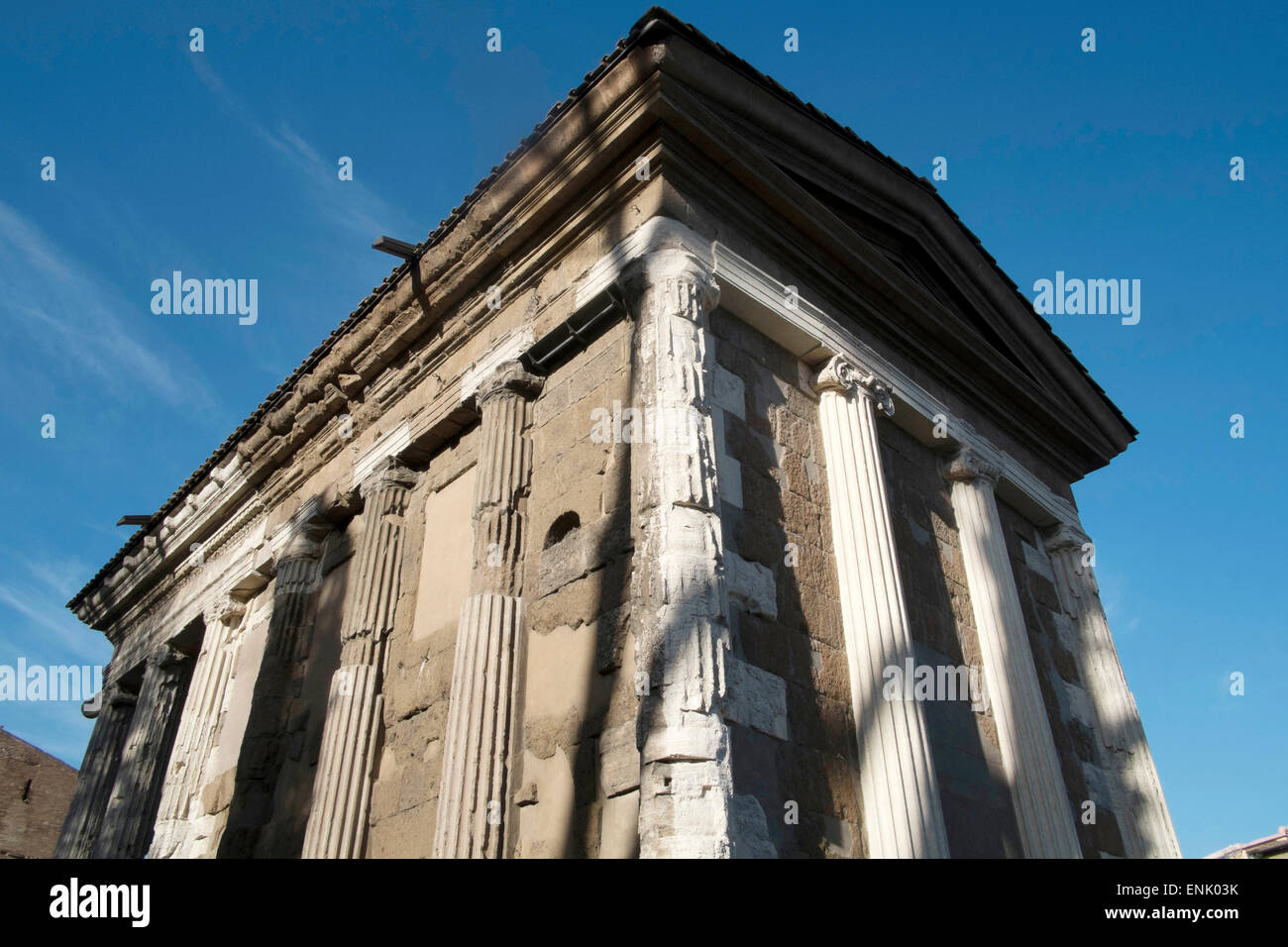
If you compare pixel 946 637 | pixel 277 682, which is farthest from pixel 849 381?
pixel 277 682

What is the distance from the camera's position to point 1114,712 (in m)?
9.23

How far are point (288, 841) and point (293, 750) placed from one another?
0.86 meters

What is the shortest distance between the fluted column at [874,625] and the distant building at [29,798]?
63.9 ft

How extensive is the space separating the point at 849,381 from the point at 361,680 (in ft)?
15.2

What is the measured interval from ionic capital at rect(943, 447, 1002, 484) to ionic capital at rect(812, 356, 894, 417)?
1236 millimetres

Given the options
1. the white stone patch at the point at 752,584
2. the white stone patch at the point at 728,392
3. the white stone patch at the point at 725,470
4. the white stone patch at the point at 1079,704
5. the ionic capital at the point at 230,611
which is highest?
the ionic capital at the point at 230,611

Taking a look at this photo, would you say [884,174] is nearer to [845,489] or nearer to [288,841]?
[845,489]

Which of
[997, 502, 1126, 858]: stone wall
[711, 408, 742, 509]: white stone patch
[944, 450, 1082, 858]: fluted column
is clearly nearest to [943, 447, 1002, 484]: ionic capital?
[944, 450, 1082, 858]: fluted column

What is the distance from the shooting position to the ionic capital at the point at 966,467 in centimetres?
880

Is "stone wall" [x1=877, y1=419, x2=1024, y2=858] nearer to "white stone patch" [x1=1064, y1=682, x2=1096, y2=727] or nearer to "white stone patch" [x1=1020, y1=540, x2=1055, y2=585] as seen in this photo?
"white stone patch" [x1=1020, y1=540, x2=1055, y2=585]

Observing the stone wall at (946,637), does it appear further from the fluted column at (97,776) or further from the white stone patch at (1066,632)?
the fluted column at (97,776)

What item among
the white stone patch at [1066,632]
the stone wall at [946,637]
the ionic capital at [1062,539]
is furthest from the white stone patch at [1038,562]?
the stone wall at [946,637]

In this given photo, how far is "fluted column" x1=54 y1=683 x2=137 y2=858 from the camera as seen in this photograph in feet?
40.9

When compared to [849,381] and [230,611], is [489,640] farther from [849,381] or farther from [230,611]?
[230,611]
